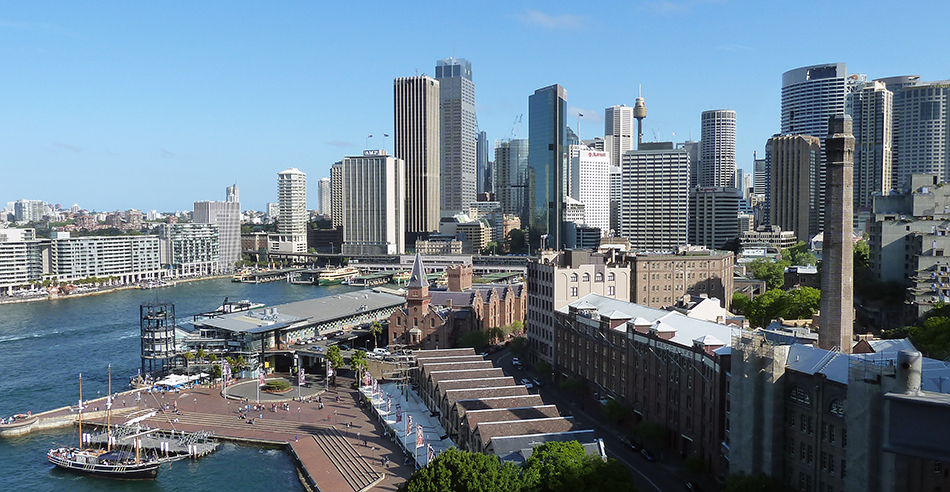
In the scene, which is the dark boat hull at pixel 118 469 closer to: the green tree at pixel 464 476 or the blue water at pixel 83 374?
the blue water at pixel 83 374

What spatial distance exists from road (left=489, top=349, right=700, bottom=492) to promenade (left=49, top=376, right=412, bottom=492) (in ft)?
45.8

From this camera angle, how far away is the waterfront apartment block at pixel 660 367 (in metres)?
44.3

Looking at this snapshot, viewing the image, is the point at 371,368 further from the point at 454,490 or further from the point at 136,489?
the point at 454,490

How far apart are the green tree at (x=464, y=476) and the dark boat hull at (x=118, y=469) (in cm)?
2346

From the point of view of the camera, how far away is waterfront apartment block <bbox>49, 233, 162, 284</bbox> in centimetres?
16850

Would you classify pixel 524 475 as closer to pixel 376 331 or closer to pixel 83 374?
pixel 376 331

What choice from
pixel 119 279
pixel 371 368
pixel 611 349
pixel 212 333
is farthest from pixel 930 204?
pixel 119 279

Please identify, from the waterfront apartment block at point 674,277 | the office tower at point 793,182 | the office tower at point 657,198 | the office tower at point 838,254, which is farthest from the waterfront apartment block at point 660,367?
the office tower at point 793,182

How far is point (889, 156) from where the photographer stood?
191500mm

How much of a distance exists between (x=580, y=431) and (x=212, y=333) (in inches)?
2042

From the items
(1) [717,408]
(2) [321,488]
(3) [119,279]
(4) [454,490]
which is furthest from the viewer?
(3) [119,279]

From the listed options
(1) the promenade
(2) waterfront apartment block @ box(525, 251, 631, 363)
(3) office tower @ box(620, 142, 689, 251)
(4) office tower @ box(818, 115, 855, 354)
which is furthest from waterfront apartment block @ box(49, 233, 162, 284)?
(4) office tower @ box(818, 115, 855, 354)

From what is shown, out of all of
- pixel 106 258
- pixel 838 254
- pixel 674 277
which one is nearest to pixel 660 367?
pixel 838 254

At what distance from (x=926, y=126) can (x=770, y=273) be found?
332 ft
